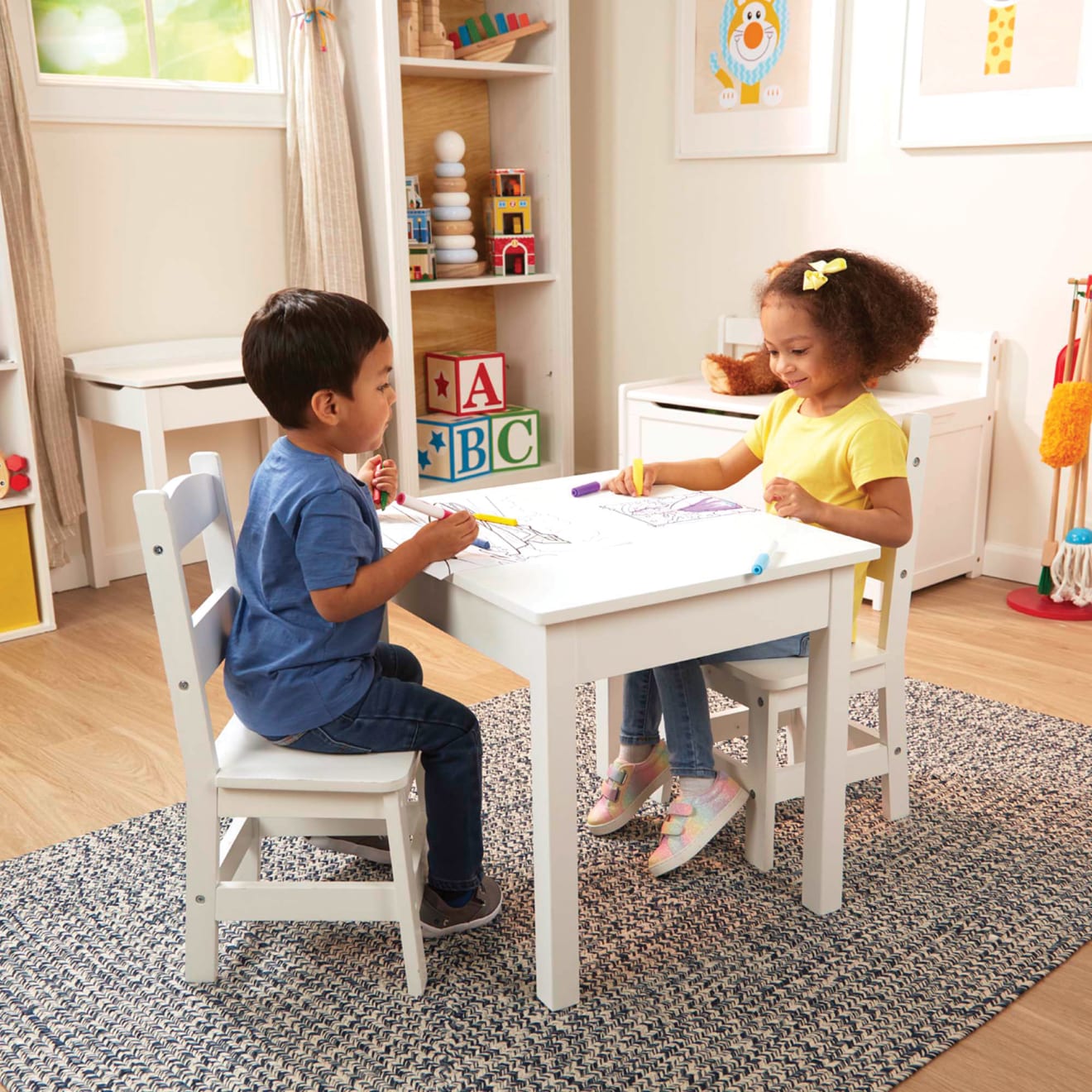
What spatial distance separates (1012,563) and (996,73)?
1242 millimetres

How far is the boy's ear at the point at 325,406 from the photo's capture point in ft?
4.80

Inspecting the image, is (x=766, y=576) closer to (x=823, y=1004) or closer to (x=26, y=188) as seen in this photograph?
(x=823, y=1004)

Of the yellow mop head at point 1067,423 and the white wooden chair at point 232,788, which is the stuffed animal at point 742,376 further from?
the white wooden chair at point 232,788

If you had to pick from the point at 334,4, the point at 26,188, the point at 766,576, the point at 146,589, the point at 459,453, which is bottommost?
the point at 146,589

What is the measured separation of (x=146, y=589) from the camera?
10.8ft

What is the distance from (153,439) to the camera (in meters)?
2.98

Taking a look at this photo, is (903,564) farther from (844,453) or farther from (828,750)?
(828,750)

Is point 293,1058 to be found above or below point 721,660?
below

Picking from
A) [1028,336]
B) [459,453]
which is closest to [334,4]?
[459,453]

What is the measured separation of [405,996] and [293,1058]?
163 millimetres

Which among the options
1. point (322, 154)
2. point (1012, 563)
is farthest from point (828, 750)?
point (322, 154)

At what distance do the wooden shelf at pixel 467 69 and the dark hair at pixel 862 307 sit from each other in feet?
6.56

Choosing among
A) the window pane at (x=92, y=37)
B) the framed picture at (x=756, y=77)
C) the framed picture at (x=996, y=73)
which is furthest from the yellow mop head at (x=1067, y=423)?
the window pane at (x=92, y=37)

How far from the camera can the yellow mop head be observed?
280cm
